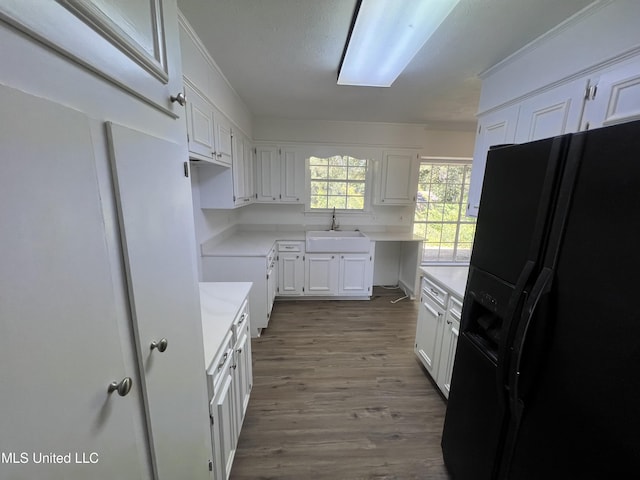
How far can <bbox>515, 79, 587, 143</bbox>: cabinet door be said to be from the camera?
137 centimetres

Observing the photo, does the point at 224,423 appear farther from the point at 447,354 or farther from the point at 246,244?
the point at 246,244

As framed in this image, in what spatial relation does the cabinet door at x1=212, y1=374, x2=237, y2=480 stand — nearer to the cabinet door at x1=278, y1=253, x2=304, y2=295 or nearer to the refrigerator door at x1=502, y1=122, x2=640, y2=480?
the refrigerator door at x1=502, y1=122, x2=640, y2=480

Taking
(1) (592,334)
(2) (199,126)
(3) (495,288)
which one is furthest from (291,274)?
(1) (592,334)

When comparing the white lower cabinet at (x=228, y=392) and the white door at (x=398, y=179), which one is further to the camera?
the white door at (x=398, y=179)

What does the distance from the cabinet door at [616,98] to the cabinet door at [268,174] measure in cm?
303

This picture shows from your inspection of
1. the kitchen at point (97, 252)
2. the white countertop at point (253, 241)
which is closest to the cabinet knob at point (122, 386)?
the kitchen at point (97, 252)

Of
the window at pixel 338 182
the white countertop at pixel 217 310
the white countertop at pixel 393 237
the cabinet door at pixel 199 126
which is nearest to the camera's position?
the white countertop at pixel 217 310

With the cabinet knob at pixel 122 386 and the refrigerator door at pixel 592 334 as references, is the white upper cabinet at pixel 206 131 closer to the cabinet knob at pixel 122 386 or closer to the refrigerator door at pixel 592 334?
the cabinet knob at pixel 122 386

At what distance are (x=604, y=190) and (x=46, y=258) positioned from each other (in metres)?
1.23

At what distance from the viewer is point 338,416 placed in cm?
180

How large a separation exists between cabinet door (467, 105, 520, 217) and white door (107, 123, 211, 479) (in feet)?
6.24

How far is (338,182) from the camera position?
3.91 m

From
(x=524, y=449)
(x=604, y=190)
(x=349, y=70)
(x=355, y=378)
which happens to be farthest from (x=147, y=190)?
(x=355, y=378)

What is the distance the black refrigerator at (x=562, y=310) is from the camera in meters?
0.64
